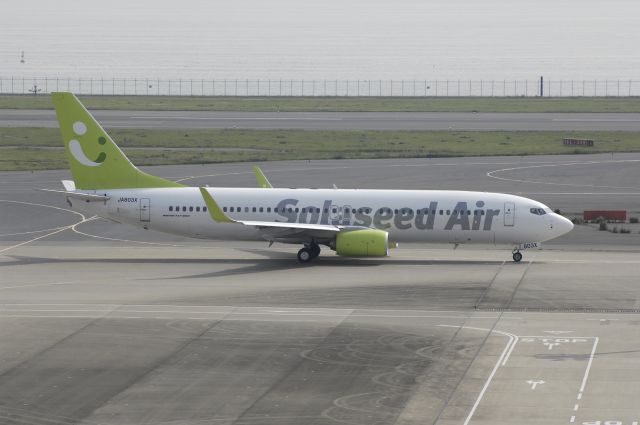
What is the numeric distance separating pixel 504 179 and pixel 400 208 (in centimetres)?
3411

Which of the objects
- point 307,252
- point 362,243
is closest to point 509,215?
point 362,243

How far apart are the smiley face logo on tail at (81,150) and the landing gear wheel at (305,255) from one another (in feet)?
42.5

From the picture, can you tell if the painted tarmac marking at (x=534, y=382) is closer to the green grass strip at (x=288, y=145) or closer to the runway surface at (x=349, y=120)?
the green grass strip at (x=288, y=145)

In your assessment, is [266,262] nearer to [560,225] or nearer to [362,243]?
[362,243]

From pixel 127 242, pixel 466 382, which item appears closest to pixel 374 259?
pixel 127 242

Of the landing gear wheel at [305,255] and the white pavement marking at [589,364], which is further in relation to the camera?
the landing gear wheel at [305,255]

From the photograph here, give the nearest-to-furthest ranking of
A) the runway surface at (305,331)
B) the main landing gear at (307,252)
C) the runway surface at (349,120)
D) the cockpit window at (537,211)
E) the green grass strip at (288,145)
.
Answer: the runway surface at (305,331) → the main landing gear at (307,252) → the cockpit window at (537,211) → the green grass strip at (288,145) → the runway surface at (349,120)

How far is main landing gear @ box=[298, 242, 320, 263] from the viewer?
68688mm

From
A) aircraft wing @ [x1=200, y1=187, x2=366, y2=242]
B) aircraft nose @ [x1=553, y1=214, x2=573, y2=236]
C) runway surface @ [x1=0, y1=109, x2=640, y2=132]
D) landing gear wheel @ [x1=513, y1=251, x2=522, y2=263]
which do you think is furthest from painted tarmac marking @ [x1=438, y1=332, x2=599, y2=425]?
runway surface @ [x1=0, y1=109, x2=640, y2=132]

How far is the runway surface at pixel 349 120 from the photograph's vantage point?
142000mm

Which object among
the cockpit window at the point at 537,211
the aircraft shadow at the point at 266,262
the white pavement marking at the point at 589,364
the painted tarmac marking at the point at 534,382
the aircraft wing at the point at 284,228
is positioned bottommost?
the painted tarmac marking at the point at 534,382

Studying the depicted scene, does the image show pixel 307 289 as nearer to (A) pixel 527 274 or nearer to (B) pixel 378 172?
(A) pixel 527 274

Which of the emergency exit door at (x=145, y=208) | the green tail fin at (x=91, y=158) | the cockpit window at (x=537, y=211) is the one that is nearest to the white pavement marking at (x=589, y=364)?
the cockpit window at (x=537, y=211)

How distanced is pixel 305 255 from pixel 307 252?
211 millimetres
